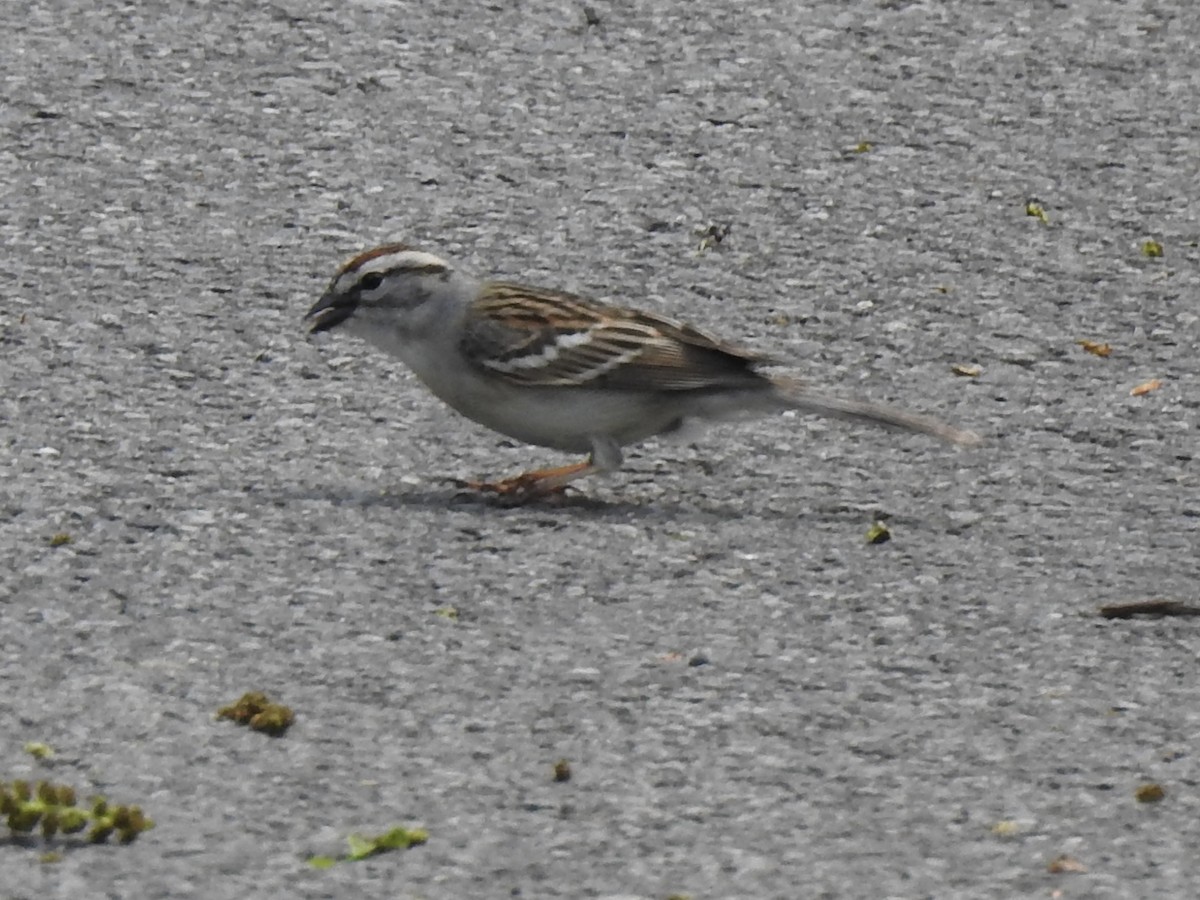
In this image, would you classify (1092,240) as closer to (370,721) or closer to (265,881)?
(370,721)

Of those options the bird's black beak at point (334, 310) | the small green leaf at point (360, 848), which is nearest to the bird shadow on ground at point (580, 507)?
the bird's black beak at point (334, 310)

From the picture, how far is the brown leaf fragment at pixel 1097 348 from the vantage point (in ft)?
31.0

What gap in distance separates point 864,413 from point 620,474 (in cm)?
93

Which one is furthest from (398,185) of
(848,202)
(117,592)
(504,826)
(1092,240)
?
(504,826)

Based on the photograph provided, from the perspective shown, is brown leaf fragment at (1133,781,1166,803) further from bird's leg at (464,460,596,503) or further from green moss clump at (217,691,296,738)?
bird's leg at (464,460,596,503)

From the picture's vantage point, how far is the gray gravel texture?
19.2 feet

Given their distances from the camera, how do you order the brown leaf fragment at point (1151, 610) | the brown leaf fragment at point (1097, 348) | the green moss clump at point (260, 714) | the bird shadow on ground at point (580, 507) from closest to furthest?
1. the green moss clump at point (260, 714)
2. the brown leaf fragment at point (1151, 610)
3. the bird shadow on ground at point (580, 507)
4. the brown leaf fragment at point (1097, 348)

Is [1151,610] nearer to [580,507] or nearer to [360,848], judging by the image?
[580,507]

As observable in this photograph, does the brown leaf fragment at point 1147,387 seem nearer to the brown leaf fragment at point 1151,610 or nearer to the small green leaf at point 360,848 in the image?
the brown leaf fragment at point 1151,610

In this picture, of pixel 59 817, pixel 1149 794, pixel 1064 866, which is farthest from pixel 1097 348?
pixel 59 817

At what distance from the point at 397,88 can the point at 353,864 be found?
21.1ft

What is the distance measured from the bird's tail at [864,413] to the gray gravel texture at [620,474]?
7.8 inches

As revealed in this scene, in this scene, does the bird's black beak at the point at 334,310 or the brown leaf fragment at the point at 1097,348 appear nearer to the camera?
the bird's black beak at the point at 334,310

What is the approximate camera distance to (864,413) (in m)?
8.18
